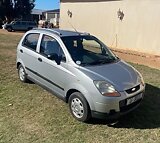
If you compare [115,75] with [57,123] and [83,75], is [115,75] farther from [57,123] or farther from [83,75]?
[57,123]

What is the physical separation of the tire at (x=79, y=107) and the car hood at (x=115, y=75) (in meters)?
0.46

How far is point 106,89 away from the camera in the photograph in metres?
4.80

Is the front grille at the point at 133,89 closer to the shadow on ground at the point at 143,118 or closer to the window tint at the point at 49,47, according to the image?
the shadow on ground at the point at 143,118

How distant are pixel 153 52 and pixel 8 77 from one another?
31.9ft

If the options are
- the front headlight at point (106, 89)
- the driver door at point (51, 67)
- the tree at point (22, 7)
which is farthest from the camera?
the tree at point (22, 7)

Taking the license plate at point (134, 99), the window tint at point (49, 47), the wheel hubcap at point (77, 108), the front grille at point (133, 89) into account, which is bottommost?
the wheel hubcap at point (77, 108)

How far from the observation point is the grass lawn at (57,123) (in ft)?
15.0

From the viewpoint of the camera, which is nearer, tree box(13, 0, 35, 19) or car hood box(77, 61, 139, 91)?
car hood box(77, 61, 139, 91)

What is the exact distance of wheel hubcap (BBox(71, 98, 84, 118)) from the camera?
5.08m

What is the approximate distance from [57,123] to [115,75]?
141 centimetres

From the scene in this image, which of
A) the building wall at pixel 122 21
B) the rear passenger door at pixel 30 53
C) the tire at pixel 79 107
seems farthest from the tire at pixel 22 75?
the building wall at pixel 122 21

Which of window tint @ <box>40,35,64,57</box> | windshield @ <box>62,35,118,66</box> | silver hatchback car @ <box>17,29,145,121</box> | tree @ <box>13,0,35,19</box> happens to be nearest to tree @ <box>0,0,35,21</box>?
tree @ <box>13,0,35,19</box>

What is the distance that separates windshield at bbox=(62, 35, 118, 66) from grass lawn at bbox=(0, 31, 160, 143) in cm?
111

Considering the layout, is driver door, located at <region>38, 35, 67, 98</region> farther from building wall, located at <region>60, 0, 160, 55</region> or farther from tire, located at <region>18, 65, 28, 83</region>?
building wall, located at <region>60, 0, 160, 55</region>
